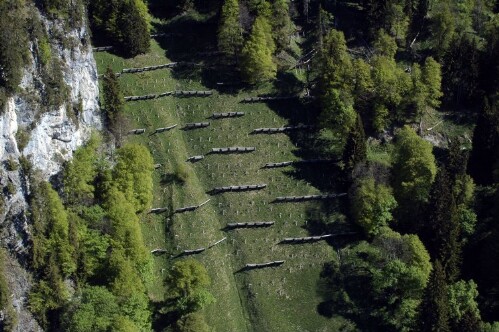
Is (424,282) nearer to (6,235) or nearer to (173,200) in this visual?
(173,200)

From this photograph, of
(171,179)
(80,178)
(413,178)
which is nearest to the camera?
(80,178)

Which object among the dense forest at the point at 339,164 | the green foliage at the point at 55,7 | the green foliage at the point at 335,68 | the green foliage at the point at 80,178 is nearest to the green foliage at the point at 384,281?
the dense forest at the point at 339,164

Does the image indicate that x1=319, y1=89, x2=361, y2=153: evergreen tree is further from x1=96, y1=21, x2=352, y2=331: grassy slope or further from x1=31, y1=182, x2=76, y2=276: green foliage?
x1=31, y1=182, x2=76, y2=276: green foliage

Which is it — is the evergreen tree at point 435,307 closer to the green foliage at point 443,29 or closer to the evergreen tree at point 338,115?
the evergreen tree at point 338,115

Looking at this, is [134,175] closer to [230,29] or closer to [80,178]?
[80,178]

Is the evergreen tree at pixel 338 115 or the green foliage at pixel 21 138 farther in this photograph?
the evergreen tree at pixel 338 115

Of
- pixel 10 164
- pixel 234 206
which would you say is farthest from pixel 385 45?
pixel 10 164
